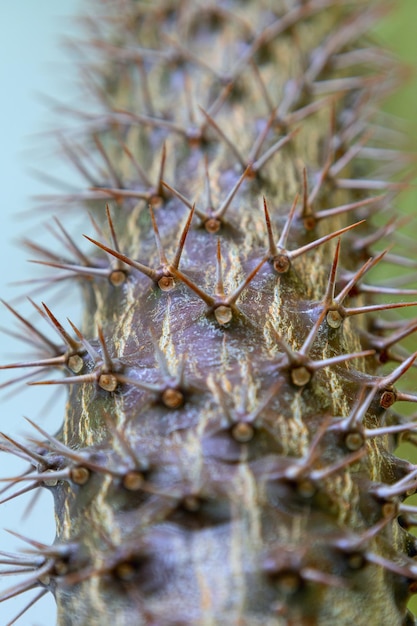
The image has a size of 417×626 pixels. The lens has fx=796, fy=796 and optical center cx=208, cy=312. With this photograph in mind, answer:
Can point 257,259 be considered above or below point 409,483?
above

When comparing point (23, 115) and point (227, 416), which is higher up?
point (23, 115)

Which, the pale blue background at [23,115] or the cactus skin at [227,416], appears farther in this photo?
the pale blue background at [23,115]

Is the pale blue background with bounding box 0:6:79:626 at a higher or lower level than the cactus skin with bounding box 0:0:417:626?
higher

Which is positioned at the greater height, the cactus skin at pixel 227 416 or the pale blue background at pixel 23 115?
the pale blue background at pixel 23 115

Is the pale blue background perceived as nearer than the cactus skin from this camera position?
No

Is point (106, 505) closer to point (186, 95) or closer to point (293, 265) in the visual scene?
point (293, 265)

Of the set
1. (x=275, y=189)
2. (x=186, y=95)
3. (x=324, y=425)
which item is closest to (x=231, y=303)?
(x=324, y=425)

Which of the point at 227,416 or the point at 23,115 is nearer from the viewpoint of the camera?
the point at 227,416

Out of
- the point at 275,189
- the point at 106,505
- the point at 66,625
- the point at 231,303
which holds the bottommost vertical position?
the point at 66,625
